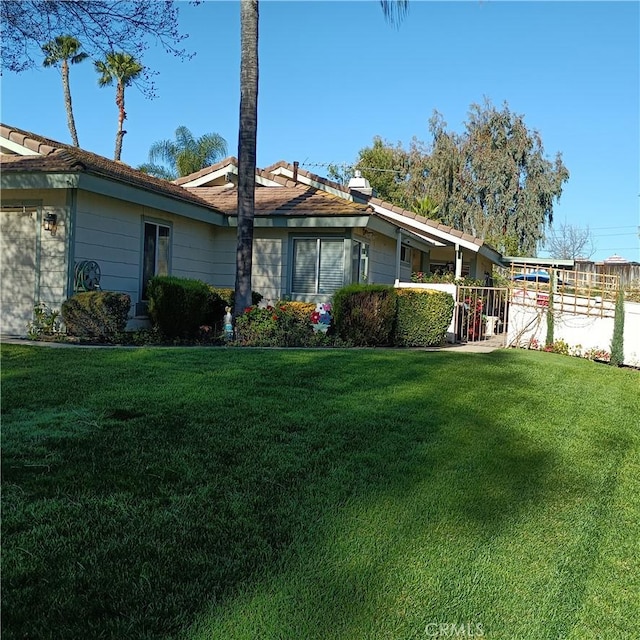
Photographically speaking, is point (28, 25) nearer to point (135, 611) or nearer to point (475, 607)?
point (135, 611)

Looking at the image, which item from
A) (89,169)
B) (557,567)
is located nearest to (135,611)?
(557,567)

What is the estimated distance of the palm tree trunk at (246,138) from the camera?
1124cm

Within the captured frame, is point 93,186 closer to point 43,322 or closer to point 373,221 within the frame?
point 43,322

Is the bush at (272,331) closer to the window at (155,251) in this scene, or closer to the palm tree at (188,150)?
the window at (155,251)

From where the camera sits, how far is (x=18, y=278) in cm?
1143

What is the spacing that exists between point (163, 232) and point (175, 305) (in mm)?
2732

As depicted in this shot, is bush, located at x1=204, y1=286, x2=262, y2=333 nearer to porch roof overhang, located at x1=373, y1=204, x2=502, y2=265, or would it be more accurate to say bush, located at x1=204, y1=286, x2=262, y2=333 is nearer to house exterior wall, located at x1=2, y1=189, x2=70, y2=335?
house exterior wall, located at x1=2, y1=189, x2=70, y2=335

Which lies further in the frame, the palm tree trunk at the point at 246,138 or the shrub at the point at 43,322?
the palm tree trunk at the point at 246,138

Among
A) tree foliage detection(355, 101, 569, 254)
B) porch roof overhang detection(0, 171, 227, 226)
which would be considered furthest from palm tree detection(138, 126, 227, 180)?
porch roof overhang detection(0, 171, 227, 226)

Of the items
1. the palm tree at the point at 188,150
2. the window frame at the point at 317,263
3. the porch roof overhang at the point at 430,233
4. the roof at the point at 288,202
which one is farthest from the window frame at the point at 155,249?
the palm tree at the point at 188,150

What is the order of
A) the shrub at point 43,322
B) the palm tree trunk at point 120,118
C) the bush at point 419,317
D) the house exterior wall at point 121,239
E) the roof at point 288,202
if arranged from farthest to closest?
the palm tree trunk at point 120,118
the roof at point 288,202
the bush at point 419,317
the house exterior wall at point 121,239
the shrub at point 43,322

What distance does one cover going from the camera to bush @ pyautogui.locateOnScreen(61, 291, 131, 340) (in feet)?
33.6

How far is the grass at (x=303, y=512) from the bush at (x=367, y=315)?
5076mm

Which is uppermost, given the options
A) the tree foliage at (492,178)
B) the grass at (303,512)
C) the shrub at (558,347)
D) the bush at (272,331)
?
the tree foliage at (492,178)
